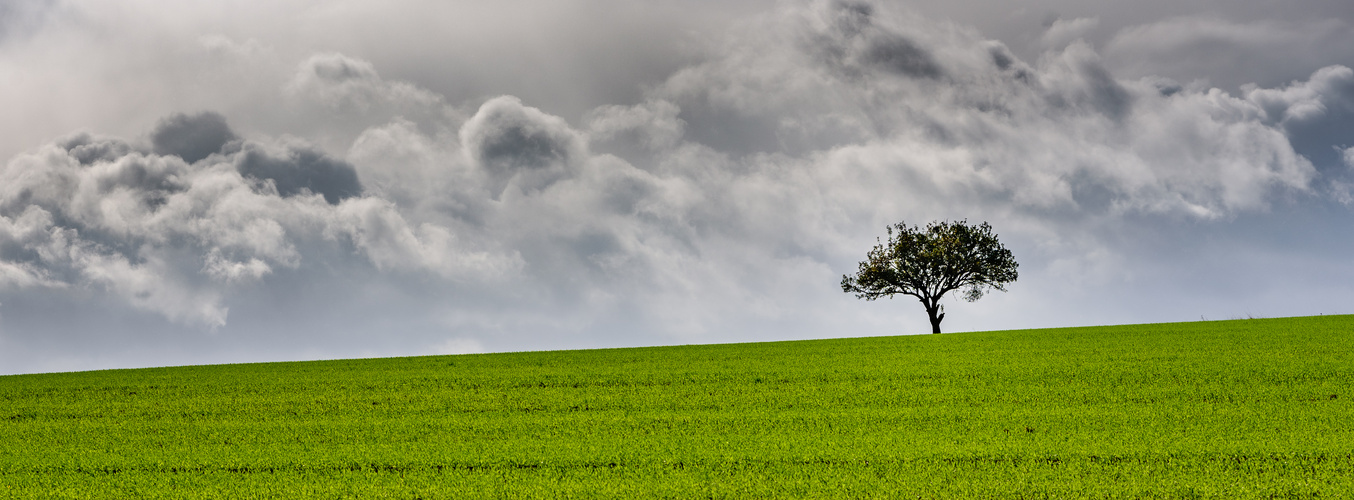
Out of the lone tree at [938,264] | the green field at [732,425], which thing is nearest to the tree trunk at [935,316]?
the lone tree at [938,264]

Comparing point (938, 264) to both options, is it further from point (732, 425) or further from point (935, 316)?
point (732, 425)

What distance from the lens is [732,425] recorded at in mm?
12070

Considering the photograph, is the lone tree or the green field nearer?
the green field

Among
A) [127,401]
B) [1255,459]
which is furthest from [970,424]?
[127,401]

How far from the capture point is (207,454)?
11.2 meters

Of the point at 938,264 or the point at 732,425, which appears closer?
the point at 732,425

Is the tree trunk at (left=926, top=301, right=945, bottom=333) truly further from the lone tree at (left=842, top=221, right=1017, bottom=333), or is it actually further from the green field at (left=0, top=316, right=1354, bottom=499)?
the green field at (left=0, top=316, right=1354, bottom=499)

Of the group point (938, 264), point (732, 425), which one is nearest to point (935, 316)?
point (938, 264)

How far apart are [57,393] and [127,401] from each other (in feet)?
10.4

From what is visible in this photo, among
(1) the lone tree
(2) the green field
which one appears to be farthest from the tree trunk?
(2) the green field

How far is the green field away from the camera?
8.98 meters

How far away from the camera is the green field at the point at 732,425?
29.5 feet

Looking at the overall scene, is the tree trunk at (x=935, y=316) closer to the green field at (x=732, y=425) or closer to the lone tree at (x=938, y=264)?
the lone tree at (x=938, y=264)

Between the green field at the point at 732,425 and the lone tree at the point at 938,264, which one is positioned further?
the lone tree at the point at 938,264
